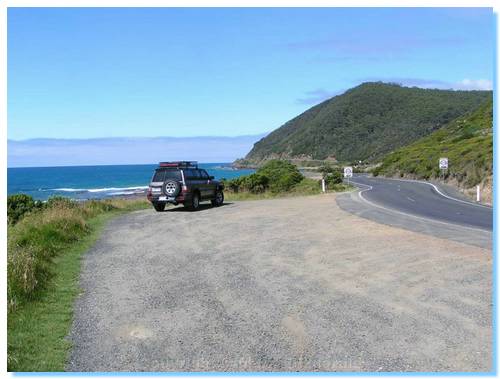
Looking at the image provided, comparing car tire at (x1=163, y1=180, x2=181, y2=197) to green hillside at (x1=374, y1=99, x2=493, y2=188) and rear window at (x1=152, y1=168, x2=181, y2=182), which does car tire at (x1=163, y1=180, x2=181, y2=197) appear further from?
green hillside at (x1=374, y1=99, x2=493, y2=188)

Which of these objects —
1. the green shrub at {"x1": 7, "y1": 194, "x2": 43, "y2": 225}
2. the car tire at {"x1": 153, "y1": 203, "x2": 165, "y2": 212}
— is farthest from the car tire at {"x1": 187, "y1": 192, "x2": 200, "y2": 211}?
the green shrub at {"x1": 7, "y1": 194, "x2": 43, "y2": 225}

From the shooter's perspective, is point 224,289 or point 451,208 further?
point 451,208

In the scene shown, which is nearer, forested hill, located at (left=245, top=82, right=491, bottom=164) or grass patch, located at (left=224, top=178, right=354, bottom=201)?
grass patch, located at (left=224, top=178, right=354, bottom=201)

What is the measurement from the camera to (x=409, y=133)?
145 meters

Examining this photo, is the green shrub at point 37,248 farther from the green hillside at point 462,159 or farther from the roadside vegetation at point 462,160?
the green hillside at point 462,159

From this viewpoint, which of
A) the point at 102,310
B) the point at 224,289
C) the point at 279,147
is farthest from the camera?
the point at 279,147

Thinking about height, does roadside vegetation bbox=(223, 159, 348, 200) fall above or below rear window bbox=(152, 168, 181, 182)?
below

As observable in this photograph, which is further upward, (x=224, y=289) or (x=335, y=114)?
(x=335, y=114)

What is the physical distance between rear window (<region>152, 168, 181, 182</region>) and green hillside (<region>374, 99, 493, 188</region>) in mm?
26525

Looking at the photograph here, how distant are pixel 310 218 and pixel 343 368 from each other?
1367 cm

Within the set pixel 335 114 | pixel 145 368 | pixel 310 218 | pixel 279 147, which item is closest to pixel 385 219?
pixel 310 218

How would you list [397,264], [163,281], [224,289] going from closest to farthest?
[224,289] → [163,281] → [397,264]

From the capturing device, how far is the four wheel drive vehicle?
74.6ft
